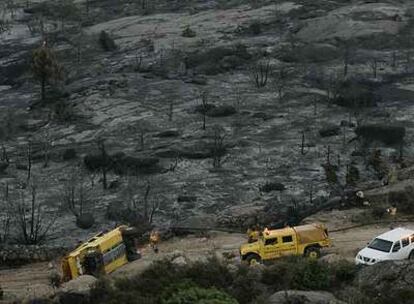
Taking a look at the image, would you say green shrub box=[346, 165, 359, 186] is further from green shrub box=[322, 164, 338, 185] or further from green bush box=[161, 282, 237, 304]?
green bush box=[161, 282, 237, 304]

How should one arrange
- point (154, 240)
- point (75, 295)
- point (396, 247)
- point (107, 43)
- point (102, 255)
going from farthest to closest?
point (107, 43) → point (154, 240) → point (102, 255) → point (396, 247) → point (75, 295)

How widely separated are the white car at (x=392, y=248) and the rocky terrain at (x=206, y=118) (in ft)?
36.6

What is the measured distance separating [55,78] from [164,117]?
17863mm

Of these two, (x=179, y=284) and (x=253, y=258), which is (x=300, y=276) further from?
(x=253, y=258)

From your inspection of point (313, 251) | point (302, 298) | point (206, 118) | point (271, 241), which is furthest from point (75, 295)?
point (206, 118)

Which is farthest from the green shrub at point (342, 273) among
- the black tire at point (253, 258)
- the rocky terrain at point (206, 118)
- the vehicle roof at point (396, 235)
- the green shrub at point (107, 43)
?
the green shrub at point (107, 43)

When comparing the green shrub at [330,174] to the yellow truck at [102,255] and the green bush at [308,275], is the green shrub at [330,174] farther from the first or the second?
the green bush at [308,275]

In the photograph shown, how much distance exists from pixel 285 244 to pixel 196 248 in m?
7.80

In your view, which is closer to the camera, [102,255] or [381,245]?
[381,245]

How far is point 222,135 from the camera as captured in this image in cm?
6159

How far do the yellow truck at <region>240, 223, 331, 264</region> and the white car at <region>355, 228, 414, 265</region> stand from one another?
3.39m

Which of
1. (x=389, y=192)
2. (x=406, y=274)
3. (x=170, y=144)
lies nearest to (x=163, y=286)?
(x=406, y=274)

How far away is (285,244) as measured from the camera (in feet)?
112

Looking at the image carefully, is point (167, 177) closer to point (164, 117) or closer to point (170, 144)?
point (170, 144)
